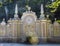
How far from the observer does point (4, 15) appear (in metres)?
Answer: 24.7

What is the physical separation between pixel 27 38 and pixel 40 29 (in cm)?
142

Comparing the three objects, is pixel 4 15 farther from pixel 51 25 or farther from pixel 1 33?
pixel 51 25

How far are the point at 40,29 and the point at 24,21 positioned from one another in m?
1.59

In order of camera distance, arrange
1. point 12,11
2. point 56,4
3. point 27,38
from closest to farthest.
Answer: point 27,38
point 56,4
point 12,11

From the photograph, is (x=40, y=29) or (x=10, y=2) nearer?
(x=40, y=29)

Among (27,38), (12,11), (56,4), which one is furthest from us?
(12,11)


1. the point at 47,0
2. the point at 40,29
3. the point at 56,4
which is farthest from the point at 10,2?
the point at 40,29

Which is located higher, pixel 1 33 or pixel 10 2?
pixel 10 2

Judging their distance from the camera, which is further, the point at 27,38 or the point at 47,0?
the point at 47,0

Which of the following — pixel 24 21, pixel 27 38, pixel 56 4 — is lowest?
pixel 27 38

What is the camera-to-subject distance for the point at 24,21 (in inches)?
738

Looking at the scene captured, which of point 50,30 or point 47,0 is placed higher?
point 47,0

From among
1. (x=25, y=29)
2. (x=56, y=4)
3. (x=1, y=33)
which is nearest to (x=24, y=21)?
(x=25, y=29)

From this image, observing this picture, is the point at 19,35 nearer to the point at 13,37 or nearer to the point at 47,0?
the point at 13,37
